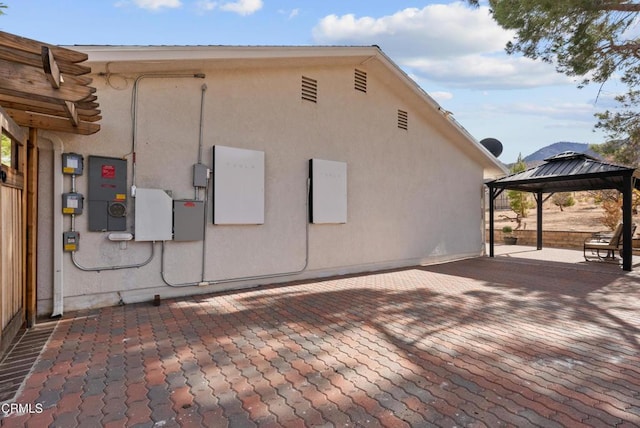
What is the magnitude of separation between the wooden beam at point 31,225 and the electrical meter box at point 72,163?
1.51 feet

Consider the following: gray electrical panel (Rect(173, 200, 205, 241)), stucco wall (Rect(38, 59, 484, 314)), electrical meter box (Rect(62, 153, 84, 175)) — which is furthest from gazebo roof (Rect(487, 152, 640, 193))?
electrical meter box (Rect(62, 153, 84, 175))

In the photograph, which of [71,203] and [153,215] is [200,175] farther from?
[71,203]

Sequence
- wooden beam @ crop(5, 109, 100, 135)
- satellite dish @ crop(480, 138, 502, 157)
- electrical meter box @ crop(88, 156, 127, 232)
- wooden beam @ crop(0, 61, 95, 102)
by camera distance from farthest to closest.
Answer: satellite dish @ crop(480, 138, 502, 157) → electrical meter box @ crop(88, 156, 127, 232) → wooden beam @ crop(5, 109, 100, 135) → wooden beam @ crop(0, 61, 95, 102)

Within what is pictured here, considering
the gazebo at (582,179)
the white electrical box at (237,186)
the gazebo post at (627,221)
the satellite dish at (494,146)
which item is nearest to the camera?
the white electrical box at (237,186)

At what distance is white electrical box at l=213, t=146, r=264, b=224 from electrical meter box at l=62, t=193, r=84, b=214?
6.82ft

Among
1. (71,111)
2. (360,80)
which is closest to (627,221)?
(360,80)

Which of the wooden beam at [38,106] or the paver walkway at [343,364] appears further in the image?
the wooden beam at [38,106]

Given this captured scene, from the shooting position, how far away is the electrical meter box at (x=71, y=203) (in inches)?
205

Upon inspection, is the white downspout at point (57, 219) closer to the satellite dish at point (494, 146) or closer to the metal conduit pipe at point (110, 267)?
the metal conduit pipe at point (110, 267)

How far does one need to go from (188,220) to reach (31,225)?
7.14 ft

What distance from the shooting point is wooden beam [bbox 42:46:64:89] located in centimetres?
283

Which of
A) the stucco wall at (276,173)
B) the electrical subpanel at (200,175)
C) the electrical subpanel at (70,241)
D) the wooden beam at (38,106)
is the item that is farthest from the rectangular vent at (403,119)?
the electrical subpanel at (70,241)

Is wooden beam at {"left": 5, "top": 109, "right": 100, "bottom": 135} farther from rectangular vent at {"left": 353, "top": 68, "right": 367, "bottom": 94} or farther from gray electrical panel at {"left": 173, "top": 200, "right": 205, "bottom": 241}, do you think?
rectangular vent at {"left": 353, "top": 68, "right": 367, "bottom": 94}

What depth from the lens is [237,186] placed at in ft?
→ 22.5
